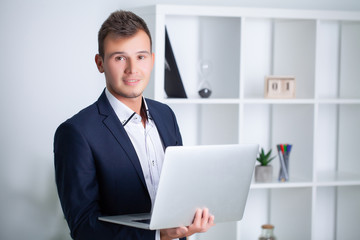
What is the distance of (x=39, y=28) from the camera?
296 cm

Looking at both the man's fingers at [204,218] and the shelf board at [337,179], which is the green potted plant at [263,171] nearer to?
the shelf board at [337,179]

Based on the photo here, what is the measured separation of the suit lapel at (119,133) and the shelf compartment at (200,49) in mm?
Answer: 1482

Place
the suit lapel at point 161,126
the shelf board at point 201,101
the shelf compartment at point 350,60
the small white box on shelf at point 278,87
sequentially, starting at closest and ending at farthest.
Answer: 1. the suit lapel at point 161,126
2. the shelf board at point 201,101
3. the small white box on shelf at point 278,87
4. the shelf compartment at point 350,60

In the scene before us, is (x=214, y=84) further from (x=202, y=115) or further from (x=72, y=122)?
(x=72, y=122)

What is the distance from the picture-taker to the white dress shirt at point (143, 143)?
1.68 meters

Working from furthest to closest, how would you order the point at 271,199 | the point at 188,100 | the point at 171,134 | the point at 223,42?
the point at 271,199, the point at 223,42, the point at 188,100, the point at 171,134

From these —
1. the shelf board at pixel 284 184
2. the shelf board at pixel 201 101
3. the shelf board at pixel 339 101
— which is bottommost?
the shelf board at pixel 284 184

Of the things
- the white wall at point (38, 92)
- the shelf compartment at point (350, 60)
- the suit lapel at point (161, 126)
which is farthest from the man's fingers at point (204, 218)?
the shelf compartment at point (350, 60)

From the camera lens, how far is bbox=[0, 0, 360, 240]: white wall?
293cm

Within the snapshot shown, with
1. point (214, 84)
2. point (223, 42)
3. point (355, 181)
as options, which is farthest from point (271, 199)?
point (223, 42)

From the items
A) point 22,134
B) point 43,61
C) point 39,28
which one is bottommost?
point 22,134

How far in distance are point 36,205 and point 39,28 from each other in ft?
3.53

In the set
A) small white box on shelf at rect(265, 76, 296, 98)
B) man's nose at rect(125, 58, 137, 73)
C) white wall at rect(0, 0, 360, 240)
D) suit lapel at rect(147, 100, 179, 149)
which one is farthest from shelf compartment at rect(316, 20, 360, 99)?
man's nose at rect(125, 58, 137, 73)

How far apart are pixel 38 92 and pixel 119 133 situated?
1509 mm
